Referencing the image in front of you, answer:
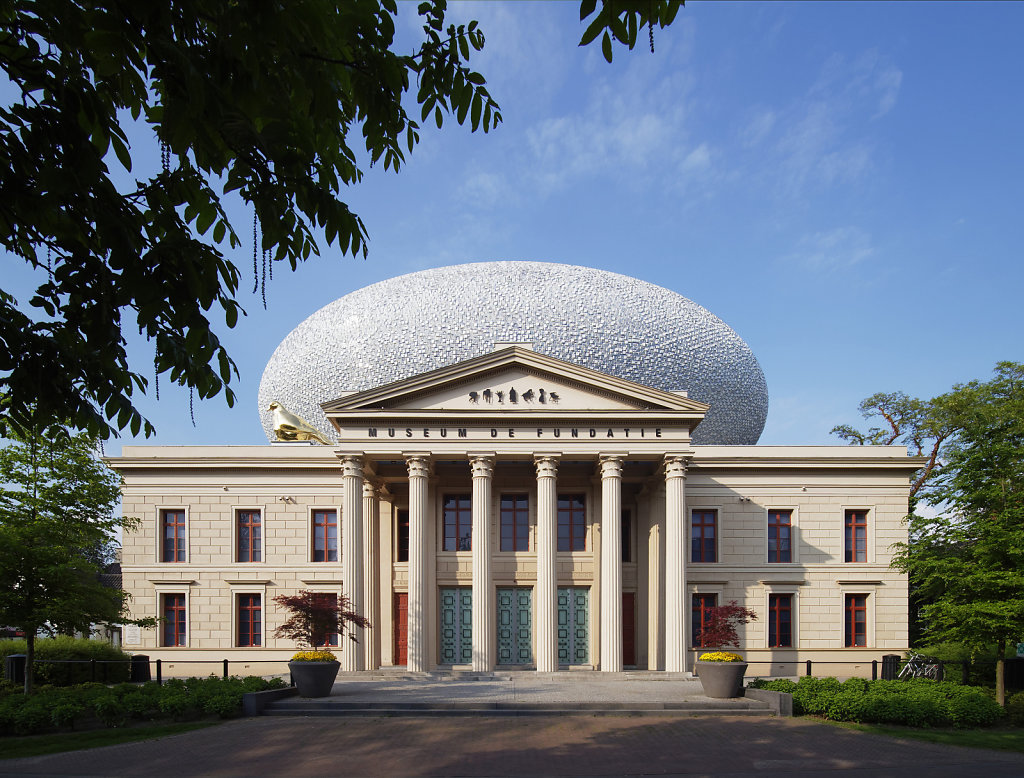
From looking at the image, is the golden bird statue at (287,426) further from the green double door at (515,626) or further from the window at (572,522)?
the window at (572,522)

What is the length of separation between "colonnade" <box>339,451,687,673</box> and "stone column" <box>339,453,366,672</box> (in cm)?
4

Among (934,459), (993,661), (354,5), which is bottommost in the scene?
(993,661)

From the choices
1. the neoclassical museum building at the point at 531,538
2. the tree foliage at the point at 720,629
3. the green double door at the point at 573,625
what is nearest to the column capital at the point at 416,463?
the neoclassical museum building at the point at 531,538

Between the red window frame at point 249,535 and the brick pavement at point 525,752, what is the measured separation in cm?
1599

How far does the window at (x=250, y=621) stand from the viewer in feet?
119

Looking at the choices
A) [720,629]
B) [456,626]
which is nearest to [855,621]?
[720,629]

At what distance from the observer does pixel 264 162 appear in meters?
7.10

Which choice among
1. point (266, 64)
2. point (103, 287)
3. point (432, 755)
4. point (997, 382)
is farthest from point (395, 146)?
point (997, 382)

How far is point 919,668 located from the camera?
29.9m

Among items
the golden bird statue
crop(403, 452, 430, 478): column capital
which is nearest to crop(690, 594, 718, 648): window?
crop(403, 452, 430, 478): column capital

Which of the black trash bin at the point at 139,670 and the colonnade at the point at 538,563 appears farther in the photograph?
the black trash bin at the point at 139,670

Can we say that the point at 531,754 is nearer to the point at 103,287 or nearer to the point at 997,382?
the point at 103,287

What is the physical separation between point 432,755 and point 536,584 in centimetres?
1721

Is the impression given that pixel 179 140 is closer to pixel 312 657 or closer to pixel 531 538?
pixel 312 657
